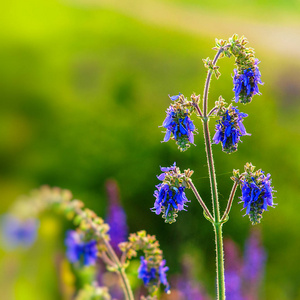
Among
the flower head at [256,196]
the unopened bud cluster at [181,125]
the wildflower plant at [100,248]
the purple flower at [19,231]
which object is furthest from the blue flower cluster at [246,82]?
the purple flower at [19,231]

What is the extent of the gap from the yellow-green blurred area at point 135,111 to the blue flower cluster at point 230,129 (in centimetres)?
264

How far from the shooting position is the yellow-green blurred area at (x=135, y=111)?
5648 millimetres

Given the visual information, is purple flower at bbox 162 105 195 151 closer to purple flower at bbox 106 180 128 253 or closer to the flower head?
the flower head

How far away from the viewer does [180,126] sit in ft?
5.90

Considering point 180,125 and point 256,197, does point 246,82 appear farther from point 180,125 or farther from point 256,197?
point 256,197

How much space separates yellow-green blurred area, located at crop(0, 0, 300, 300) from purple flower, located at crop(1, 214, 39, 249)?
2.92 feet

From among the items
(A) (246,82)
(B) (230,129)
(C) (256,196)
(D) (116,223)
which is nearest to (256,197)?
(C) (256,196)

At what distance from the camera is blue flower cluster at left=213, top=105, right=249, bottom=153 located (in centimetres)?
183

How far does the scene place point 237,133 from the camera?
183 cm

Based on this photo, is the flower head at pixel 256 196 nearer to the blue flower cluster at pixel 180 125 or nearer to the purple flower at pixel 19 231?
the blue flower cluster at pixel 180 125

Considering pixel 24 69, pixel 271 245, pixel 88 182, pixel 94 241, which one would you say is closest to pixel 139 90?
pixel 88 182

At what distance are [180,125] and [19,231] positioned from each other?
179 cm

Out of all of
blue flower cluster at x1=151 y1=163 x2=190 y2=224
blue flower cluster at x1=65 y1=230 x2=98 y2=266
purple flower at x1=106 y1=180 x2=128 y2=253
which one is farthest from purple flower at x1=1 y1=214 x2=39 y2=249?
blue flower cluster at x1=151 y1=163 x2=190 y2=224

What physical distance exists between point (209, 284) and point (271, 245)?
3.60ft
